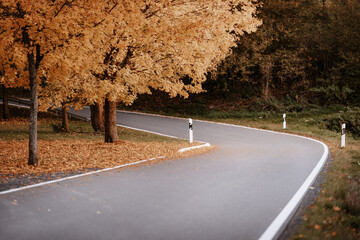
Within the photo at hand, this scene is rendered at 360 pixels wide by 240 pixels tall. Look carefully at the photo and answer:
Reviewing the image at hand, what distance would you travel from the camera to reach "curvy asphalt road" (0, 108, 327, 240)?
5.36 meters

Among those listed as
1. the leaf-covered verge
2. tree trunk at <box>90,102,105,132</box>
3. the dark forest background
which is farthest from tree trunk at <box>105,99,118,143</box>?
the dark forest background

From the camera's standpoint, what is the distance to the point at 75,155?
40.8 ft

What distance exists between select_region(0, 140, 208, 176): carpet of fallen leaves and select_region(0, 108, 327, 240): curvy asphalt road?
136cm

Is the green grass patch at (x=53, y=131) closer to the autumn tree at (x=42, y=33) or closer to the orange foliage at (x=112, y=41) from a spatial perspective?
the orange foliage at (x=112, y=41)

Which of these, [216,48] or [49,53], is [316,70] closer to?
[216,48]

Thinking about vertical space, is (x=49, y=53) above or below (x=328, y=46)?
below

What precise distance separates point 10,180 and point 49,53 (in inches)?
142

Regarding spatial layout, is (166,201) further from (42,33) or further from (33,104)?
(42,33)

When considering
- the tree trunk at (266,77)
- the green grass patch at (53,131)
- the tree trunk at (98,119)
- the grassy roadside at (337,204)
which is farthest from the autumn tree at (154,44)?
the tree trunk at (266,77)

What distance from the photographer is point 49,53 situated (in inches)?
399

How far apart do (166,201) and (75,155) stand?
21.2 ft

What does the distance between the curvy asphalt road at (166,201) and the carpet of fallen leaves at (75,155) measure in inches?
53.7

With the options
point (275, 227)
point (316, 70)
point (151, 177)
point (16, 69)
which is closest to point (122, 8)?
point (16, 69)

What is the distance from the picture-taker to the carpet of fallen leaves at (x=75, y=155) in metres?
10.1
